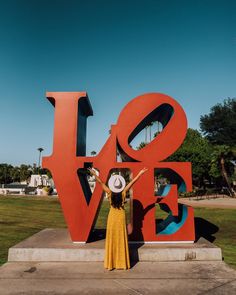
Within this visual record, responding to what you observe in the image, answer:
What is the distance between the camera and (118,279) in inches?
202

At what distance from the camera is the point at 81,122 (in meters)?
8.22

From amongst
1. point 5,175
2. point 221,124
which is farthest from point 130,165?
point 5,175

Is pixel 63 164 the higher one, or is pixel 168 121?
pixel 168 121

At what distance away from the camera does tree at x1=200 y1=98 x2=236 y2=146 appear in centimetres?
4678

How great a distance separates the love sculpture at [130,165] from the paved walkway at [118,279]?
1.18 meters

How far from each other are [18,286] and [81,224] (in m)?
2.41

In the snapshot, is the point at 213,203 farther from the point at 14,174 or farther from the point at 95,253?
the point at 14,174

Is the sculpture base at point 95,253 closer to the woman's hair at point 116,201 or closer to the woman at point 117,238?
the woman at point 117,238

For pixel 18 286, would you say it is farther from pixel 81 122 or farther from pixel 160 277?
pixel 81 122

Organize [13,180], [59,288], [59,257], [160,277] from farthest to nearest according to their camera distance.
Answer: [13,180] → [59,257] → [160,277] → [59,288]

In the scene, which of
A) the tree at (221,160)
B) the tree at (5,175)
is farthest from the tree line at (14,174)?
the tree at (221,160)

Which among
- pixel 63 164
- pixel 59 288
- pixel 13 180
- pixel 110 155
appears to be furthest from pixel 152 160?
pixel 13 180

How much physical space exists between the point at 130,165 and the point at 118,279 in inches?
118

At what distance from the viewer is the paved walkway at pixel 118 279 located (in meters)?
4.66
